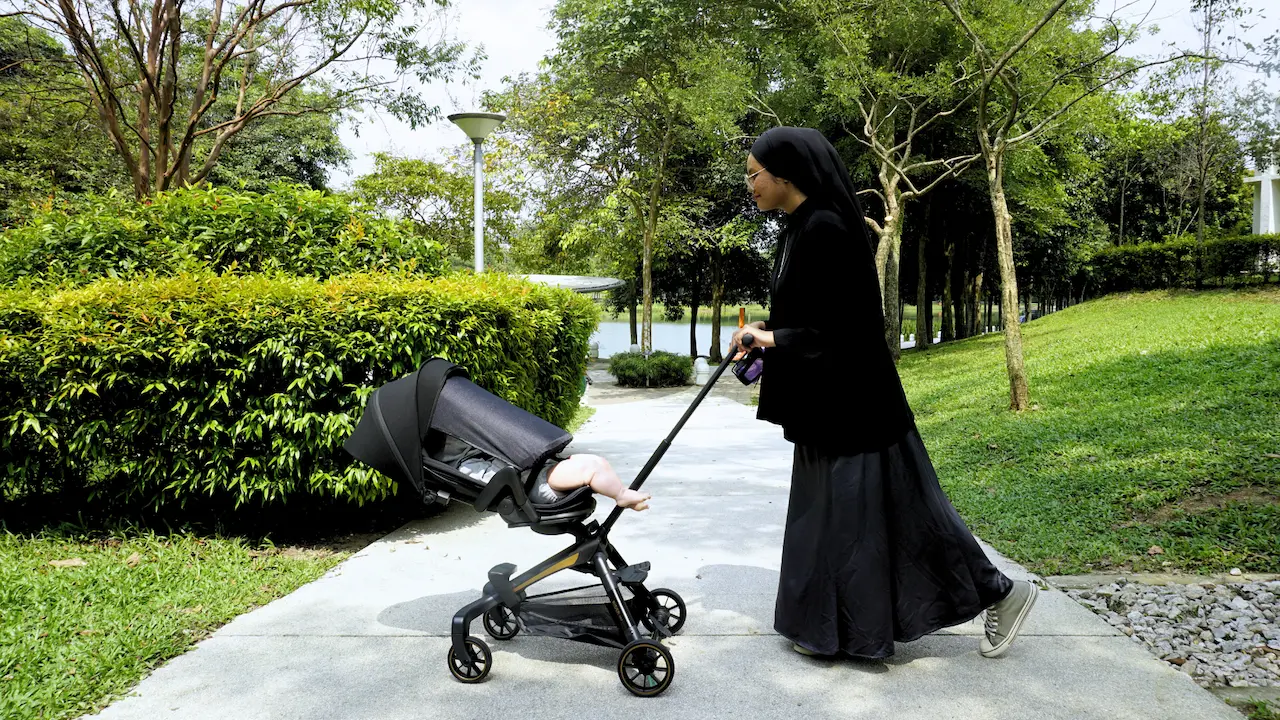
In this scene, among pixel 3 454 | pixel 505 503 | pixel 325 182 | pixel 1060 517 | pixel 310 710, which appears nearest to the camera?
pixel 310 710

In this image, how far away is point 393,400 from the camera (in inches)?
132

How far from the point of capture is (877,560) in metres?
3.28

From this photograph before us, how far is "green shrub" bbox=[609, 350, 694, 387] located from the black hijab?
53.9ft

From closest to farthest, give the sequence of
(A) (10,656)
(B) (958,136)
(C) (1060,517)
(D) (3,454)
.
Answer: (A) (10,656) → (D) (3,454) → (C) (1060,517) → (B) (958,136)

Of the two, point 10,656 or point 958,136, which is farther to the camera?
point 958,136

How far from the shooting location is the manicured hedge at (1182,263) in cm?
2256

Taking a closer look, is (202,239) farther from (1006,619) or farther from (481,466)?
(1006,619)

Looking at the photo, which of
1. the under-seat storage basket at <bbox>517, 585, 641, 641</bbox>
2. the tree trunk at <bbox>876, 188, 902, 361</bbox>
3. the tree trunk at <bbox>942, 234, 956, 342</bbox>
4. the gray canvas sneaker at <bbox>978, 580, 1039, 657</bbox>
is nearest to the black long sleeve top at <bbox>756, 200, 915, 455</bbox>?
the gray canvas sneaker at <bbox>978, 580, 1039, 657</bbox>

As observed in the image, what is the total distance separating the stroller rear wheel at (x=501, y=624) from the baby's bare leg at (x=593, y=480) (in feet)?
2.57

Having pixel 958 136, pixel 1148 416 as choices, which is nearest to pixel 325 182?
pixel 958 136

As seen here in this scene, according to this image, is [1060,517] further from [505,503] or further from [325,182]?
[325,182]

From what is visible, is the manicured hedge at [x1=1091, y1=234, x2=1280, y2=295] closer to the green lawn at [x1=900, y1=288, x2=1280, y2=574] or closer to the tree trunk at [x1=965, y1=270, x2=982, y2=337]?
the tree trunk at [x1=965, y1=270, x2=982, y2=337]

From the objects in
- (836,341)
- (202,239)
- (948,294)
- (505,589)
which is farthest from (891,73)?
(505,589)

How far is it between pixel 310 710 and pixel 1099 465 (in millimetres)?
6355
